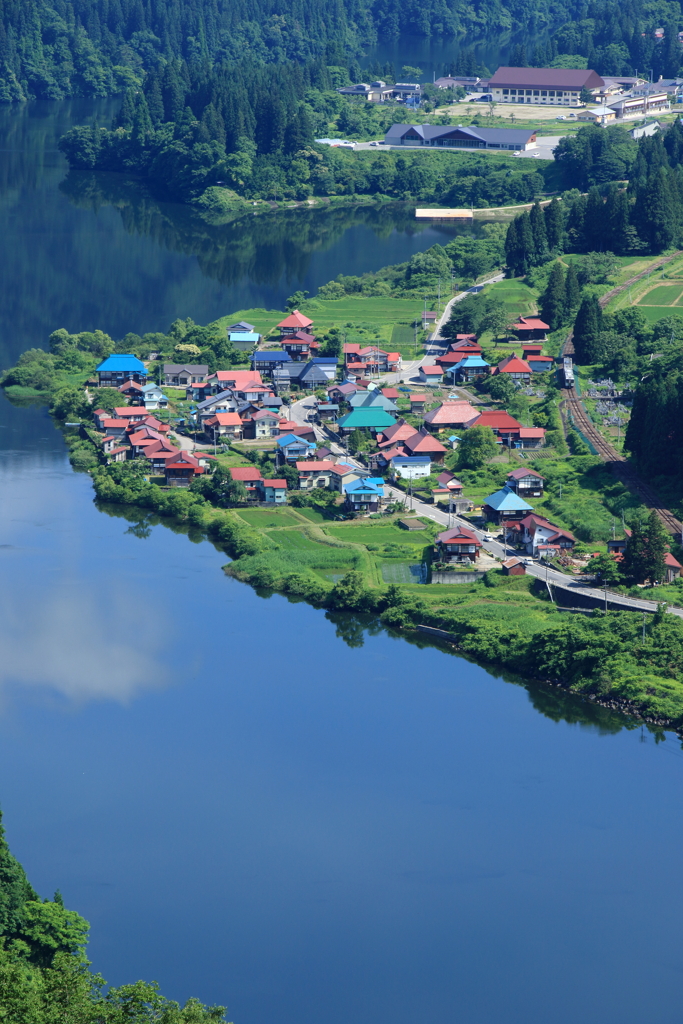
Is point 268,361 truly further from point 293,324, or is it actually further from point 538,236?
point 538,236

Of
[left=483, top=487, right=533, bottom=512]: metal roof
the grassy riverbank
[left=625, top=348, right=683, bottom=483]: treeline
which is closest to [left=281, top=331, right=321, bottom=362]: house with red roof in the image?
the grassy riverbank

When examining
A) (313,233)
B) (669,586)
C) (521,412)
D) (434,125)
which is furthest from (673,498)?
(434,125)

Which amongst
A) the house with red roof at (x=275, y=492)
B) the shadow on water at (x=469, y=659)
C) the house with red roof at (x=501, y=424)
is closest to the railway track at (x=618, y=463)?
the house with red roof at (x=501, y=424)

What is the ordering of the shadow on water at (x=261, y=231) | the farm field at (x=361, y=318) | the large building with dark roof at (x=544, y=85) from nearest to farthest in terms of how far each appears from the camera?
1. the farm field at (x=361, y=318)
2. the shadow on water at (x=261, y=231)
3. the large building with dark roof at (x=544, y=85)

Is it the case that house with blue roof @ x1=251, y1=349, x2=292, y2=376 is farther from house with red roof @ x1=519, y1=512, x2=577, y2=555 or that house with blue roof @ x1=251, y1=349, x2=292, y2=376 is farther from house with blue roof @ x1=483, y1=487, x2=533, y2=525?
house with red roof @ x1=519, y1=512, x2=577, y2=555

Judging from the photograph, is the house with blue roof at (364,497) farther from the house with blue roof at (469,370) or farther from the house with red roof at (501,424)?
the house with blue roof at (469,370)

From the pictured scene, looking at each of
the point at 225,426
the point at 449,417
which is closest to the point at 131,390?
the point at 225,426
